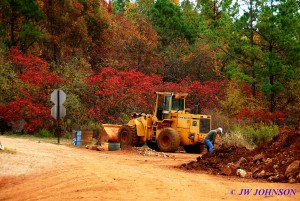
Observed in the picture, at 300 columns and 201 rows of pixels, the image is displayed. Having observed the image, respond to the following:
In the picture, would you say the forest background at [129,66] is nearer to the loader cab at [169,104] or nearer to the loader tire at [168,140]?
the loader cab at [169,104]

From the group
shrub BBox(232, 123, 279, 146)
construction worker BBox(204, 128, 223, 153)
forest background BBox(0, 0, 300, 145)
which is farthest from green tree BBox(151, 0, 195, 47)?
construction worker BBox(204, 128, 223, 153)

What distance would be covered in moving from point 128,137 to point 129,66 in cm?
1955

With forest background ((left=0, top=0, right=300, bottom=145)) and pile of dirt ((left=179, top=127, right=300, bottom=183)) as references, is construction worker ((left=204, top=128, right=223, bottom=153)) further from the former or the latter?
forest background ((left=0, top=0, right=300, bottom=145))

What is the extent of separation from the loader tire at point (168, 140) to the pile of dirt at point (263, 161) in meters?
6.97

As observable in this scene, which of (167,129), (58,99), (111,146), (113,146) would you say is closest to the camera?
(111,146)

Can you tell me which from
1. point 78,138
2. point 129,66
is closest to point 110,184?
point 78,138

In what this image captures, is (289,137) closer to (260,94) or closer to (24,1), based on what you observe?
(260,94)

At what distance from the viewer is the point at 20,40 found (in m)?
40.6

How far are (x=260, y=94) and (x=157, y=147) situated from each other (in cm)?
1183

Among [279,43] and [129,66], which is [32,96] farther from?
[279,43]

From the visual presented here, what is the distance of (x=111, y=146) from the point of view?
25297 mm

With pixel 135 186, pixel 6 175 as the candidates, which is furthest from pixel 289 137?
pixel 6 175

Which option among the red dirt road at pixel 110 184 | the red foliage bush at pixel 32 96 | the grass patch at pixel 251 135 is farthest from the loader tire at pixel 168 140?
the red foliage bush at pixel 32 96

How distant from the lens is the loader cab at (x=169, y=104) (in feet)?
87.7
